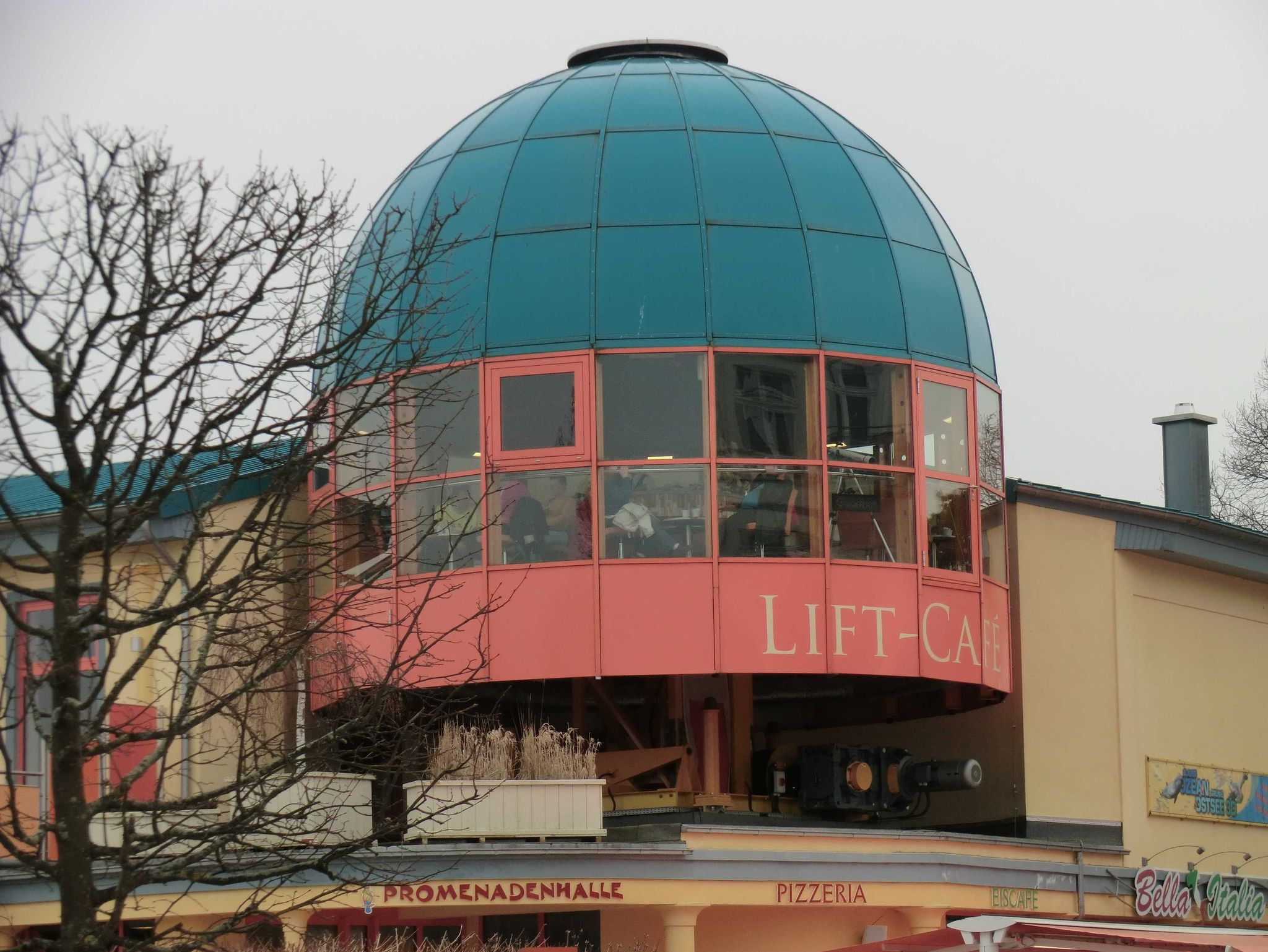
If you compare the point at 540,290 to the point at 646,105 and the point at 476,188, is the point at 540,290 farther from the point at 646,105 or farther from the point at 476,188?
the point at 646,105

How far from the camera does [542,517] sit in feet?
85.6

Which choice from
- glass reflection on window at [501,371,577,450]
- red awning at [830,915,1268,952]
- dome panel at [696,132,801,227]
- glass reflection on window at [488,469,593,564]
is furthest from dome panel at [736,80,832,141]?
red awning at [830,915,1268,952]

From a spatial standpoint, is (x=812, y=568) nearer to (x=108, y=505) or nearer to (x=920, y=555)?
(x=920, y=555)

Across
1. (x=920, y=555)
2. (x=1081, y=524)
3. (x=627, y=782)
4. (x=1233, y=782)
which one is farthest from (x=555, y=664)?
(x=1233, y=782)

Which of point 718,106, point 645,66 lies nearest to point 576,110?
point 645,66

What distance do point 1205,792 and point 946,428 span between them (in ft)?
26.1

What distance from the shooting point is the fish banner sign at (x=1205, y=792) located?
2991 cm

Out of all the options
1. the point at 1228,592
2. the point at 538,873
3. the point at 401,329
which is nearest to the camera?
the point at 401,329

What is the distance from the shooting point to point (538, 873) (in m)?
23.0

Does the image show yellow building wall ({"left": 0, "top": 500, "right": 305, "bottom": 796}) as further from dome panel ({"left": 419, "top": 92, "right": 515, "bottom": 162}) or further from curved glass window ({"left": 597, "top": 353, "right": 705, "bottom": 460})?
dome panel ({"left": 419, "top": 92, "right": 515, "bottom": 162})

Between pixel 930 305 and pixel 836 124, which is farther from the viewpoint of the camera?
pixel 836 124

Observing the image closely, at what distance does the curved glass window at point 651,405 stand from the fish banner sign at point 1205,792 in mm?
9547

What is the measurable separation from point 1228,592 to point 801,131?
10775 mm

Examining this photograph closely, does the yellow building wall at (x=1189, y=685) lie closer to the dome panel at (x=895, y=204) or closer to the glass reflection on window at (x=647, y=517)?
the dome panel at (x=895, y=204)
